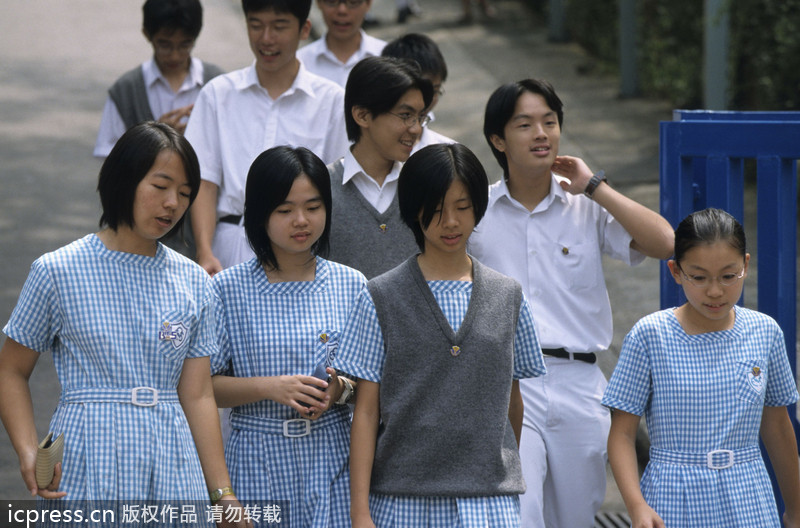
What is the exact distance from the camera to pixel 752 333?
342 centimetres

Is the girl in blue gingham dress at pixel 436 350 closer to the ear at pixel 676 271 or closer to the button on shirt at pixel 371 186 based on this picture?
the ear at pixel 676 271

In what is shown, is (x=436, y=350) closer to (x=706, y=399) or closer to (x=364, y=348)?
(x=364, y=348)

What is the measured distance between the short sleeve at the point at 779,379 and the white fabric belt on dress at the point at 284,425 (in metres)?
1.27

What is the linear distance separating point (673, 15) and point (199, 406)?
25.0ft

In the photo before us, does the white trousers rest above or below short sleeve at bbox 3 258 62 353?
below

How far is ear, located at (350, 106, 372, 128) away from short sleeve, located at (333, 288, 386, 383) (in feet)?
3.07

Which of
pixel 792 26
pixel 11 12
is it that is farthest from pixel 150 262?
pixel 11 12

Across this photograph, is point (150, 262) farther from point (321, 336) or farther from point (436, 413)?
point (436, 413)

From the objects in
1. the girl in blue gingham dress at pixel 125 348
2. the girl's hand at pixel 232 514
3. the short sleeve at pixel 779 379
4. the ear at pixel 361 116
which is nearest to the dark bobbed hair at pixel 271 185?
the girl in blue gingham dress at pixel 125 348

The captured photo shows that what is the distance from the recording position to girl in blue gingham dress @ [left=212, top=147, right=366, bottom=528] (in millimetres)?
3326

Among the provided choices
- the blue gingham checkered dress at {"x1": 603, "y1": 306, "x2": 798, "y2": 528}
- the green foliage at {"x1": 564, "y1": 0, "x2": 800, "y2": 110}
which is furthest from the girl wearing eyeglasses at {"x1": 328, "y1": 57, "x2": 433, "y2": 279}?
the green foliage at {"x1": 564, "y1": 0, "x2": 800, "y2": 110}

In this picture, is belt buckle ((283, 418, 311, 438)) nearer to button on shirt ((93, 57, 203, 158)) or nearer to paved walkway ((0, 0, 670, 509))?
button on shirt ((93, 57, 203, 158))

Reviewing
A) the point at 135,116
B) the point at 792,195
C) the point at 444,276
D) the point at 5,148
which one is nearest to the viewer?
the point at 444,276

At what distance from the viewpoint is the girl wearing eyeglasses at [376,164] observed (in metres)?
3.87
